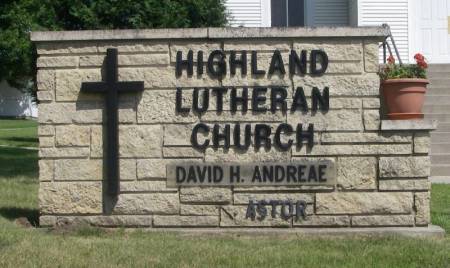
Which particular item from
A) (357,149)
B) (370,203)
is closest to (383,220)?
(370,203)

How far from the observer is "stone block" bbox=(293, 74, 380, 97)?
6945 millimetres

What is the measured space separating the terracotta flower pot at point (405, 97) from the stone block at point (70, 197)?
292 centimetres

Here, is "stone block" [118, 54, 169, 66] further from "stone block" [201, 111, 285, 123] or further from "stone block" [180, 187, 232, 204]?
"stone block" [180, 187, 232, 204]

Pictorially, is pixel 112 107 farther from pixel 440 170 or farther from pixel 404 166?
pixel 440 170

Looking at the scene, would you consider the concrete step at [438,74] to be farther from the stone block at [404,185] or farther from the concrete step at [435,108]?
the stone block at [404,185]

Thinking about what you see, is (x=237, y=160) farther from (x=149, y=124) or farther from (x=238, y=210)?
(x=149, y=124)

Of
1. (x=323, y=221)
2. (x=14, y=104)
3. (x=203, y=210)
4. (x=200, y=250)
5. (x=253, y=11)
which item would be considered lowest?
(x=200, y=250)

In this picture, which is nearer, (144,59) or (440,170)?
→ (144,59)

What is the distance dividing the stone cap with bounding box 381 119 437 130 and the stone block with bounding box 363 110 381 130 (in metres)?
0.06

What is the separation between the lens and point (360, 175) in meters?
6.93

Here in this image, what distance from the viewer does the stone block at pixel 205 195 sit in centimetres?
698

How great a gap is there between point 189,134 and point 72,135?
114 cm

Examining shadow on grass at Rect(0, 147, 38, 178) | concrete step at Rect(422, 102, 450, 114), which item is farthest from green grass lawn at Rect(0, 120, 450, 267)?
concrete step at Rect(422, 102, 450, 114)

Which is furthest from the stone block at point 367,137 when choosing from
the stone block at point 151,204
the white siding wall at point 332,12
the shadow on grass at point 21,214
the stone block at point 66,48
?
the white siding wall at point 332,12
